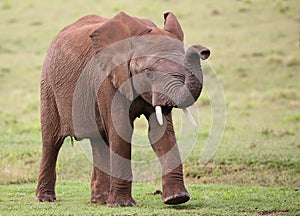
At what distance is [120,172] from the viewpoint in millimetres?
9102

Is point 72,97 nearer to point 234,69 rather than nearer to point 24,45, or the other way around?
point 234,69

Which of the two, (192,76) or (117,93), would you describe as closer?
(192,76)

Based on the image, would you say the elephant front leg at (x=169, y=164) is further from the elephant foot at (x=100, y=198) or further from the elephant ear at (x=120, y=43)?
the elephant foot at (x=100, y=198)

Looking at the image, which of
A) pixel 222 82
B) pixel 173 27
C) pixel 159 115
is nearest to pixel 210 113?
pixel 222 82

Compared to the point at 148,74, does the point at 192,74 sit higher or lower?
higher

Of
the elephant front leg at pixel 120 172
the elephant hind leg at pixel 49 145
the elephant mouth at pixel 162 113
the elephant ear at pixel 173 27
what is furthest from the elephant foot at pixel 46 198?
the elephant ear at pixel 173 27

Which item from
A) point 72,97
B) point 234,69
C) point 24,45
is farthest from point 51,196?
point 24,45

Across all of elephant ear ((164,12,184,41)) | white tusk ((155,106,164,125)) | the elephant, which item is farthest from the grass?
elephant ear ((164,12,184,41))

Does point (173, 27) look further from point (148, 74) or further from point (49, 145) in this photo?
point (49, 145)

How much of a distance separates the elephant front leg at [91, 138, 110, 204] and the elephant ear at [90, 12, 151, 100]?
1.25m

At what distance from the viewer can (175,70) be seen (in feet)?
27.5

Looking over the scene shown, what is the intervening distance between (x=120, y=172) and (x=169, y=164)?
0.64 metres

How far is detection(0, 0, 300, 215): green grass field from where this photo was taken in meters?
9.90

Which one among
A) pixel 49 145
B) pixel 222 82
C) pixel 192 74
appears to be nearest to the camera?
pixel 192 74
